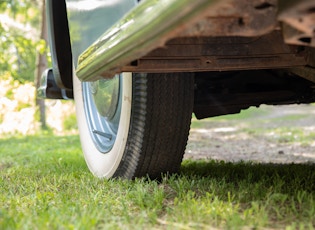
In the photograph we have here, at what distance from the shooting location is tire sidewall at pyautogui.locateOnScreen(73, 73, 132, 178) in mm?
2174

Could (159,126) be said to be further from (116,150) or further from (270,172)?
(270,172)

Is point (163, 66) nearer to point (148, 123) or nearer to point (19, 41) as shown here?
point (148, 123)

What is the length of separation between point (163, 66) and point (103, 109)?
1.02 metres

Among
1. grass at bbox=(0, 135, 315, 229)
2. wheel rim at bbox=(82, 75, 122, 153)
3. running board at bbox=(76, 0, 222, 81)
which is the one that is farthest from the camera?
wheel rim at bbox=(82, 75, 122, 153)

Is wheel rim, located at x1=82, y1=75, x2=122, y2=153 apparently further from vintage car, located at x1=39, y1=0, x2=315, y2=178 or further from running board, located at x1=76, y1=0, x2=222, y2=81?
running board, located at x1=76, y1=0, x2=222, y2=81

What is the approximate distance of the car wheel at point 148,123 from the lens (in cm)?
210

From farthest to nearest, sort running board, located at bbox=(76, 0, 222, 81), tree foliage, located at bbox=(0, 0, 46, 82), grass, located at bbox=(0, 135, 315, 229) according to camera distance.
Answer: tree foliage, located at bbox=(0, 0, 46, 82) → grass, located at bbox=(0, 135, 315, 229) → running board, located at bbox=(76, 0, 222, 81)

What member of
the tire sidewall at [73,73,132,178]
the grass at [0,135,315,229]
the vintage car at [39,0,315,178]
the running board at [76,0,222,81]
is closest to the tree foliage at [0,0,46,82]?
the tire sidewall at [73,73,132,178]

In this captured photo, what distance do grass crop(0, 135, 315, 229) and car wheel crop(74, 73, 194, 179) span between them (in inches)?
3.4

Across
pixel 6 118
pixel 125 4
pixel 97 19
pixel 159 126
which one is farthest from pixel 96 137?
pixel 6 118

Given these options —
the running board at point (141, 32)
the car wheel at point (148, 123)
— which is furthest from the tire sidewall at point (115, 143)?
the running board at point (141, 32)

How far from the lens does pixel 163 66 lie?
1674 millimetres

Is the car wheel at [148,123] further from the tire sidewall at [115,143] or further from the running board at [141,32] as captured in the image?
the running board at [141,32]

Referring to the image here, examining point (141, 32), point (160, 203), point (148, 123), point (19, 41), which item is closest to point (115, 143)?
point (148, 123)
